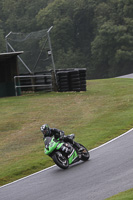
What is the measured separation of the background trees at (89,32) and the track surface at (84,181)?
5789cm

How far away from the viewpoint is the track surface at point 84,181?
9883 millimetres

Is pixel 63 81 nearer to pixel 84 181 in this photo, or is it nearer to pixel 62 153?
pixel 62 153

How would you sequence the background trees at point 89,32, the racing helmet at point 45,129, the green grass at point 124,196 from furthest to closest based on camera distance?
the background trees at point 89,32, the racing helmet at point 45,129, the green grass at point 124,196

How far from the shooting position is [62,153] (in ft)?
41.5

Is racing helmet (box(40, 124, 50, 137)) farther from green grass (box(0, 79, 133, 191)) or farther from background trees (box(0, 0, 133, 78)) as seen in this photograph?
background trees (box(0, 0, 133, 78))

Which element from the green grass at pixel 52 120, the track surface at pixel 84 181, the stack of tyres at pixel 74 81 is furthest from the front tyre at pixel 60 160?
the stack of tyres at pixel 74 81

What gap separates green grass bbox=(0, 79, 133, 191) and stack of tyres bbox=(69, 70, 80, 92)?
0.63 meters

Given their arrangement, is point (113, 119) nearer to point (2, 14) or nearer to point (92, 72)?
point (92, 72)

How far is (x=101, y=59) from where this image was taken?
254 ft

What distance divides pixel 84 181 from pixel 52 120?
33.5 feet

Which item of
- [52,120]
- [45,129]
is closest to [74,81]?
[52,120]

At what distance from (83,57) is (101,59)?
5.36 meters

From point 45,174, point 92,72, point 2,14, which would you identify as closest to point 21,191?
point 45,174

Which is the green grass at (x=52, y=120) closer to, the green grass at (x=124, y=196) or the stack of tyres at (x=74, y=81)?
the stack of tyres at (x=74, y=81)
